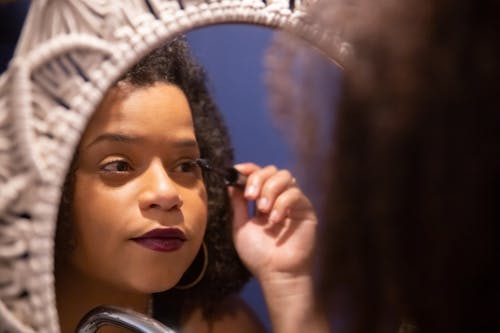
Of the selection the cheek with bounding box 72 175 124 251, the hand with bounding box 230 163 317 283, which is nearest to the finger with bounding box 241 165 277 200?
the hand with bounding box 230 163 317 283

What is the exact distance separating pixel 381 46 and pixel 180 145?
197 mm

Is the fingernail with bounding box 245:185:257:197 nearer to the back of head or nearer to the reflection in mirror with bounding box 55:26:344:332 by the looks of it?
the reflection in mirror with bounding box 55:26:344:332

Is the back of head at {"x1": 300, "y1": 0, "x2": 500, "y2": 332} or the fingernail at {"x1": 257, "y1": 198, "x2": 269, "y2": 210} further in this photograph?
the fingernail at {"x1": 257, "y1": 198, "x2": 269, "y2": 210}

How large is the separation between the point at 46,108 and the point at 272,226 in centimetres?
19

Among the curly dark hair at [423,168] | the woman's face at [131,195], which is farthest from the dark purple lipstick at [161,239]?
the curly dark hair at [423,168]

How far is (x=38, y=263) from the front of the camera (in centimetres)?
41

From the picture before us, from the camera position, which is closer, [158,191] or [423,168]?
[423,168]

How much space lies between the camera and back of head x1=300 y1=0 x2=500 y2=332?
28 cm

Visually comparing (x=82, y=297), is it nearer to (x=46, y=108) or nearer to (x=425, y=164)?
(x=46, y=108)

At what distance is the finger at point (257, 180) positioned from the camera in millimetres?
474

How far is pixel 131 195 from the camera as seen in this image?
1.42 ft

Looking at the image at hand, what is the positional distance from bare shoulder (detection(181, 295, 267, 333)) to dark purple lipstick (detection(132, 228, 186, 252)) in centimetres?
7

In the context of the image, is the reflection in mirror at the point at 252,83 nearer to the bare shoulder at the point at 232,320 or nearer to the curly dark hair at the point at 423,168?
the bare shoulder at the point at 232,320

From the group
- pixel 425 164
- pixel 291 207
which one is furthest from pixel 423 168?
pixel 291 207
